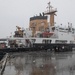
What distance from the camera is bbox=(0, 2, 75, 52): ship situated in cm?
3588

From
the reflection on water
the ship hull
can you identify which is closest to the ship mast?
the ship hull

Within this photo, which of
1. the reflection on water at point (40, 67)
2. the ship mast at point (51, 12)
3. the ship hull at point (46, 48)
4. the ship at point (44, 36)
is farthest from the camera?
the ship mast at point (51, 12)

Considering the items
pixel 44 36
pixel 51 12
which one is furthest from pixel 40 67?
pixel 51 12

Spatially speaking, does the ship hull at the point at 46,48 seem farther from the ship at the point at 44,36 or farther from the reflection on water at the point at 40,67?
the reflection on water at the point at 40,67

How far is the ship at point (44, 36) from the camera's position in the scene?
35.9 metres

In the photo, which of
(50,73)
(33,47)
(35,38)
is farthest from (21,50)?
(50,73)

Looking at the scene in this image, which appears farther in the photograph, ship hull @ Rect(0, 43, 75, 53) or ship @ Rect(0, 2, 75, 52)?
ship @ Rect(0, 2, 75, 52)

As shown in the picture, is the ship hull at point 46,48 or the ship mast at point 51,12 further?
the ship mast at point 51,12

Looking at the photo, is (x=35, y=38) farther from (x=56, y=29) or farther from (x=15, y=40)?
(x=56, y=29)

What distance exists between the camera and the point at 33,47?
1348 inches

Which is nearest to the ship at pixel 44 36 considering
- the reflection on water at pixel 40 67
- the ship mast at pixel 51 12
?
the ship mast at pixel 51 12

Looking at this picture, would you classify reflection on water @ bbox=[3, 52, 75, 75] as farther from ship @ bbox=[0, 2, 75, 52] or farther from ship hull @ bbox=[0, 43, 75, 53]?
ship @ bbox=[0, 2, 75, 52]

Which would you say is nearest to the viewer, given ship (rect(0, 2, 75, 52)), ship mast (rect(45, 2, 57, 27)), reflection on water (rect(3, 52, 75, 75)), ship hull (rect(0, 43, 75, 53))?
reflection on water (rect(3, 52, 75, 75))

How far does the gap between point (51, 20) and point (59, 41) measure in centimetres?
751
